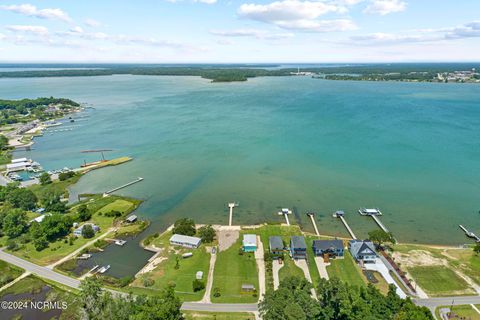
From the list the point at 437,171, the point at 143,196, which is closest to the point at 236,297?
the point at 143,196

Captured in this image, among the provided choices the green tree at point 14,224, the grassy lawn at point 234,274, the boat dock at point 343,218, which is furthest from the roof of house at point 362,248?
the green tree at point 14,224

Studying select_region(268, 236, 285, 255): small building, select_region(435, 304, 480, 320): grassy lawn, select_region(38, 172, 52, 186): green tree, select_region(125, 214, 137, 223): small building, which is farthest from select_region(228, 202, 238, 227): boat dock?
select_region(38, 172, 52, 186): green tree

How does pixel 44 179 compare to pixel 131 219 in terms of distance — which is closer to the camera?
pixel 131 219

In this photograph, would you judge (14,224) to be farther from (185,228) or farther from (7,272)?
(185,228)

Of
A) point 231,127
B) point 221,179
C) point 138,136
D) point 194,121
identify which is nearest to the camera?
point 221,179

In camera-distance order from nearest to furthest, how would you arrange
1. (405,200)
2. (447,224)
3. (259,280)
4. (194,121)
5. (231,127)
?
(259,280), (447,224), (405,200), (231,127), (194,121)

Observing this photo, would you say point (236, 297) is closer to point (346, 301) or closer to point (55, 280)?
point (346, 301)

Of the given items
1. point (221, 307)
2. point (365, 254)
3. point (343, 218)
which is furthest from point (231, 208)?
point (365, 254)
